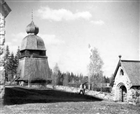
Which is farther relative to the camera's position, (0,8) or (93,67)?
(93,67)

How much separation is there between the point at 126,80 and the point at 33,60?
28.4 meters

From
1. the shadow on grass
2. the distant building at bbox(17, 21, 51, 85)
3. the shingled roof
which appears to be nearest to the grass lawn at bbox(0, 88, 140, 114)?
the shadow on grass

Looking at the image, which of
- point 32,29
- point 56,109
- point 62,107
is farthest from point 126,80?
point 32,29

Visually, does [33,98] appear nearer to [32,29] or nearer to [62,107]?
[62,107]

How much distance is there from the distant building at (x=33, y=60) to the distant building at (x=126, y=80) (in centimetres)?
2308

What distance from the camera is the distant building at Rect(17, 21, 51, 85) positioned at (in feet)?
144

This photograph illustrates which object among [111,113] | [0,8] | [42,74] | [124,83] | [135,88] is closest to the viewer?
[111,113]

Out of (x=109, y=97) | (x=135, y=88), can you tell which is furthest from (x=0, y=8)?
(x=109, y=97)

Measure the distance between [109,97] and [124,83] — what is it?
195 inches

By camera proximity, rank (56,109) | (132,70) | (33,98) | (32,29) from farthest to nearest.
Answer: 1. (32,29)
2. (132,70)
3. (33,98)
4. (56,109)

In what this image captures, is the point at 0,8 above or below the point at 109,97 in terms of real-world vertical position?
above

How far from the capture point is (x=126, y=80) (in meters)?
22.0

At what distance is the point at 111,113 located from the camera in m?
7.21

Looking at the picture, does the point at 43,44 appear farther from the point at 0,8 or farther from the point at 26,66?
the point at 0,8
